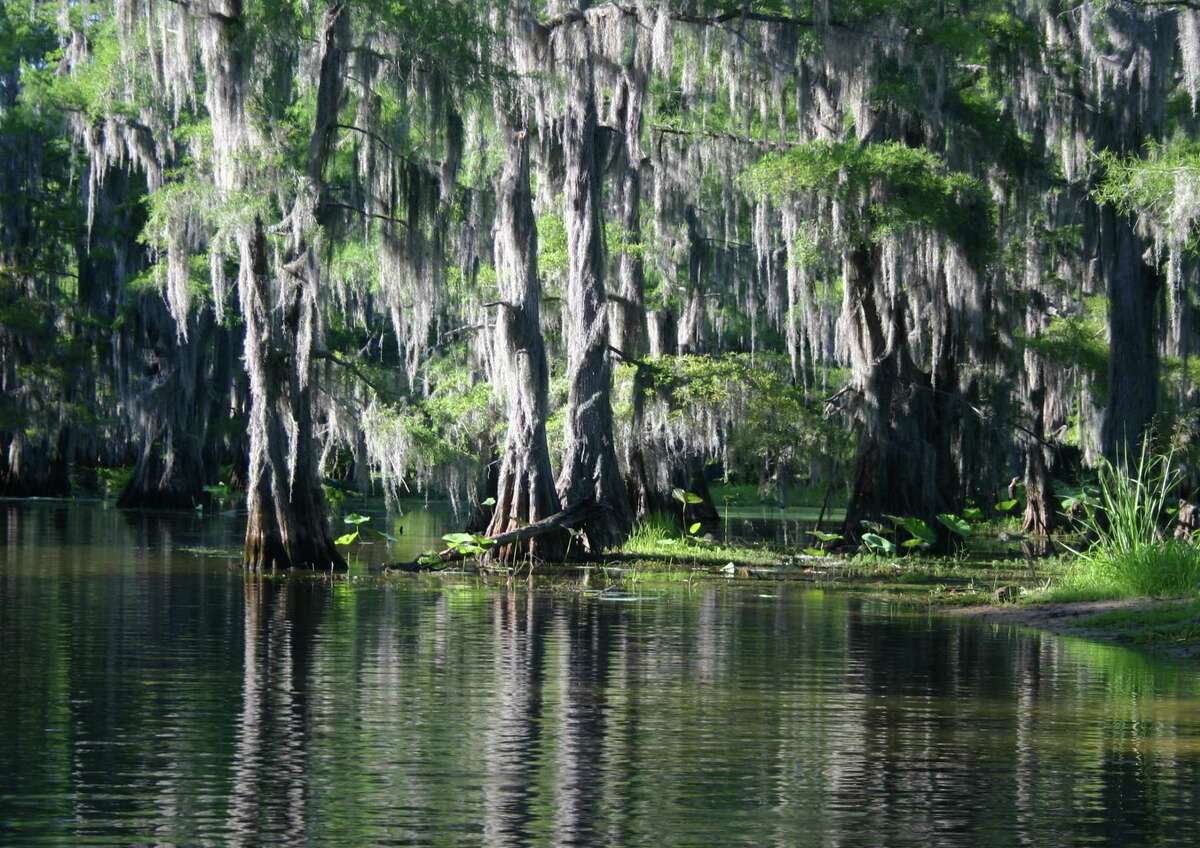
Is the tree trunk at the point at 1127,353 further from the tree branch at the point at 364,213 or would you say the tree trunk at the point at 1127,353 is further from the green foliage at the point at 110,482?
the green foliage at the point at 110,482

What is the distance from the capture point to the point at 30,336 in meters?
41.8

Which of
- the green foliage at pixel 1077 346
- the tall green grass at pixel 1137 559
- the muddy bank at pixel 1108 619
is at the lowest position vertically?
the muddy bank at pixel 1108 619

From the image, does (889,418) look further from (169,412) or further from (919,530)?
(169,412)

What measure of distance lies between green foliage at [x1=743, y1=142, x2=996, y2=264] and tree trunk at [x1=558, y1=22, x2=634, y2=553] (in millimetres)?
2943

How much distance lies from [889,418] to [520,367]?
6029 millimetres

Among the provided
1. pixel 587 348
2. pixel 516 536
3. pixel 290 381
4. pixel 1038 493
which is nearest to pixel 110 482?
pixel 1038 493

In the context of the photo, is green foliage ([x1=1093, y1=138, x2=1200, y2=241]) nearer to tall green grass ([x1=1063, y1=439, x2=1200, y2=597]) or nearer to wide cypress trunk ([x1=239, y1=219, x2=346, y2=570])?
tall green grass ([x1=1063, y1=439, x2=1200, y2=597])

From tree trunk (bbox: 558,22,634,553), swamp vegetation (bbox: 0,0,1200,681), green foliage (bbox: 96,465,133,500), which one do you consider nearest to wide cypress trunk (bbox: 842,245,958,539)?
swamp vegetation (bbox: 0,0,1200,681)

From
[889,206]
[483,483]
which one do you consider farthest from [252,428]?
[483,483]

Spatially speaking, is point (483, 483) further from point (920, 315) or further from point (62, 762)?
point (62, 762)

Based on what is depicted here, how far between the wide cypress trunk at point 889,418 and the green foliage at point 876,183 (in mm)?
1964

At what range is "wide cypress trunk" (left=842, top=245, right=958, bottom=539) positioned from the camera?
27.2 m

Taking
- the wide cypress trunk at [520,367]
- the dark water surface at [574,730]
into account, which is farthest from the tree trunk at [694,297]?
the dark water surface at [574,730]

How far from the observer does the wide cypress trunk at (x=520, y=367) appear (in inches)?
964
